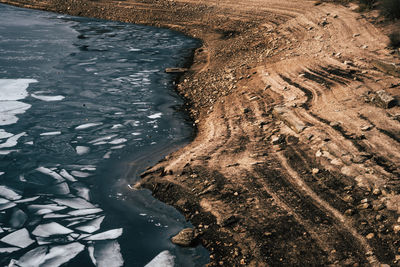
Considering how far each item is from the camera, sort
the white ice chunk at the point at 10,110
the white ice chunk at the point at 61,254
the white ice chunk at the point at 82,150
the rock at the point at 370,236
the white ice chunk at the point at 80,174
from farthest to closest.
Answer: the white ice chunk at the point at 10,110
the white ice chunk at the point at 82,150
the white ice chunk at the point at 80,174
the white ice chunk at the point at 61,254
the rock at the point at 370,236

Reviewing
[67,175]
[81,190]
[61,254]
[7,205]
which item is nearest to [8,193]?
[7,205]

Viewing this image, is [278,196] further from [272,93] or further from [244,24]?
[244,24]

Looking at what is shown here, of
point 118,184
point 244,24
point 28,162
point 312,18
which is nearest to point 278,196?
point 118,184

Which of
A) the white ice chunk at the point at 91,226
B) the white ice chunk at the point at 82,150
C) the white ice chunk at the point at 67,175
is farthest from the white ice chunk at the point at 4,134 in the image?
A: the white ice chunk at the point at 91,226

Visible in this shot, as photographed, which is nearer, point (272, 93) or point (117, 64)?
point (272, 93)

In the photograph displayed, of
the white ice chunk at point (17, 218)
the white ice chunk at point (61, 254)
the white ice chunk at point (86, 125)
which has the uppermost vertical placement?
the white ice chunk at point (86, 125)

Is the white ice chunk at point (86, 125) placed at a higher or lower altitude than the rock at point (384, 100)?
lower

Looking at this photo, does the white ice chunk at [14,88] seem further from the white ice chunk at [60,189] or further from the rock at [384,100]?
the rock at [384,100]

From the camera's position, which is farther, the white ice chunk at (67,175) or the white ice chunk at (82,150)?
the white ice chunk at (82,150)
